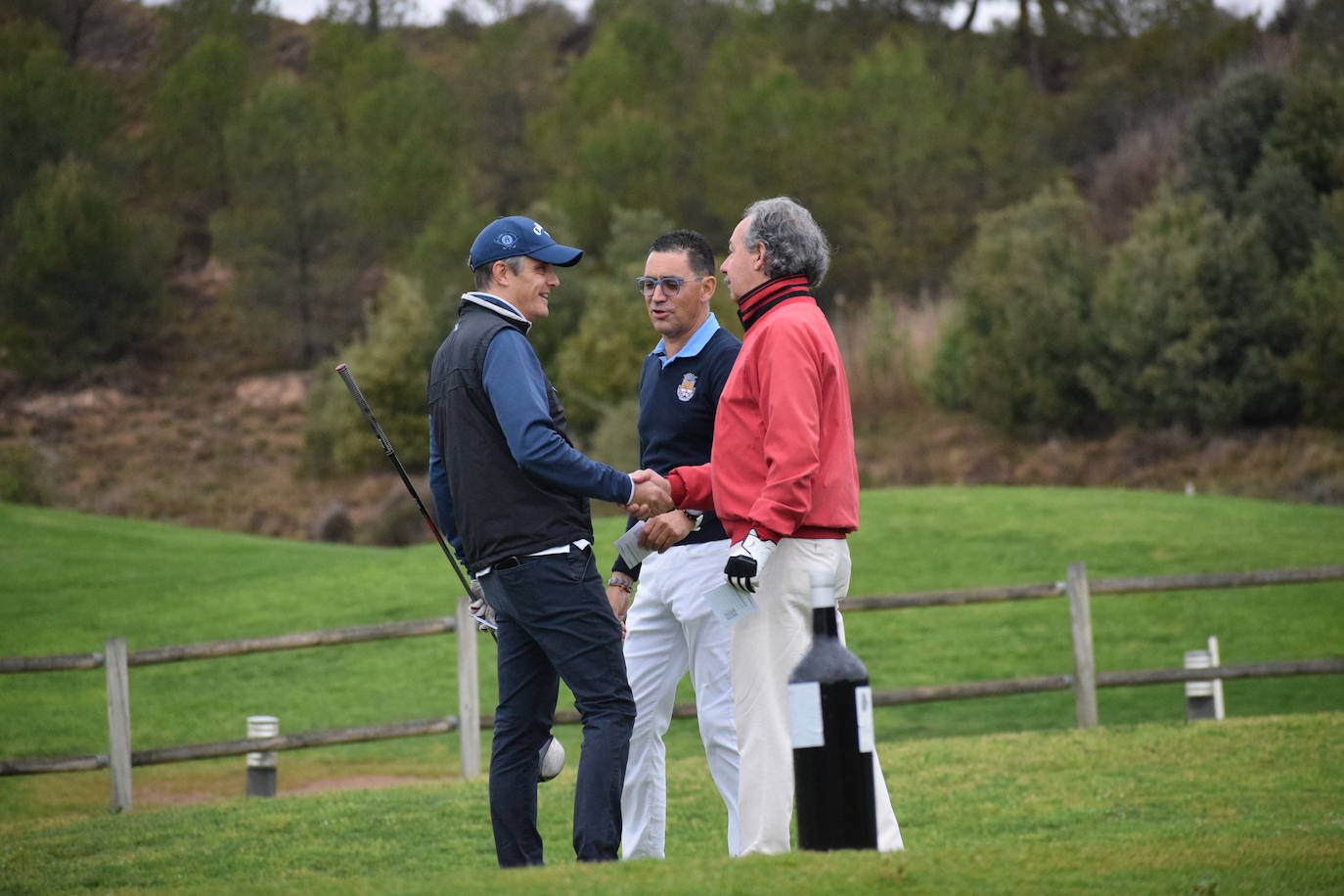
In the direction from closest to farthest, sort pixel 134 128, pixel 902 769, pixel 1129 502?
pixel 902 769 < pixel 1129 502 < pixel 134 128

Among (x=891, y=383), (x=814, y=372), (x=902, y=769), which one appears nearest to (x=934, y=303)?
(x=891, y=383)

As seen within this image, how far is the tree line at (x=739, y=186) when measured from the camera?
36594 millimetres

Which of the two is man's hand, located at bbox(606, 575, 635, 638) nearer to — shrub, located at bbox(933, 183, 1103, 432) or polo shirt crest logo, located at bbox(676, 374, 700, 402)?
polo shirt crest logo, located at bbox(676, 374, 700, 402)

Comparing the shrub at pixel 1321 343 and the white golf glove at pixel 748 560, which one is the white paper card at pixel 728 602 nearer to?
the white golf glove at pixel 748 560

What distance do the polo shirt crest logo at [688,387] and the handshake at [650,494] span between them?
0.59 meters

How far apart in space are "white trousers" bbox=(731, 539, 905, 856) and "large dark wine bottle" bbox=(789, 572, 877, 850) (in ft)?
2.01

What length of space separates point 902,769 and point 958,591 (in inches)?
93.1

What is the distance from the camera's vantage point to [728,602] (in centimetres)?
454

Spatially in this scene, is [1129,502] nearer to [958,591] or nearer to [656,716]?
[958,591]

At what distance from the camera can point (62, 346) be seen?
5419 centimetres

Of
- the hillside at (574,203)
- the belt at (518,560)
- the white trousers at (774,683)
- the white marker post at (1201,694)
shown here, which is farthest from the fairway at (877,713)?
the hillside at (574,203)

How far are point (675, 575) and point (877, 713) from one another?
873 centimetres

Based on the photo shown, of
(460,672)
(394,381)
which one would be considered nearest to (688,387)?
(460,672)

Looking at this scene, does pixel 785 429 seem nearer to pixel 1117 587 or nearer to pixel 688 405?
pixel 688 405
